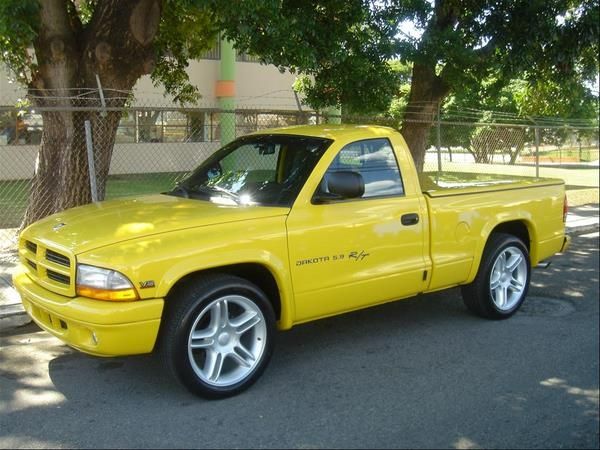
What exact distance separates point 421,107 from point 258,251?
21.9ft

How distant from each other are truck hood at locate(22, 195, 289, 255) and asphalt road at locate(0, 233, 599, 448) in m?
1.02

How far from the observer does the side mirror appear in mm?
4691

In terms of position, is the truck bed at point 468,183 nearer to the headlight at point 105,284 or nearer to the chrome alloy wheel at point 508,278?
the chrome alloy wheel at point 508,278

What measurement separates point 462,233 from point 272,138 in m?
1.86

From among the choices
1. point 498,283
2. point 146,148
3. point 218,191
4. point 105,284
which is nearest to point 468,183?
point 498,283

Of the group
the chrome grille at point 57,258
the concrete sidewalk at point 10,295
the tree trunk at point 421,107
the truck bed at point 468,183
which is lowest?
the concrete sidewalk at point 10,295

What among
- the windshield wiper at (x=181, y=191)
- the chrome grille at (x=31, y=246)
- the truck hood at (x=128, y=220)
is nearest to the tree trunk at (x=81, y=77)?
the windshield wiper at (x=181, y=191)

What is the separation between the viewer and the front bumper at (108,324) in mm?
3879

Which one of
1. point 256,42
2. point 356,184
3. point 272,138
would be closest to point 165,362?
point 356,184

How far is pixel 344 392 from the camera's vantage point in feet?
14.6

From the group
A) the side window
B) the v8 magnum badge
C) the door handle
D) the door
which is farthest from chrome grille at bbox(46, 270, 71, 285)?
the door handle

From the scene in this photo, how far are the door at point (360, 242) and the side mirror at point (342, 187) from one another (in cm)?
5

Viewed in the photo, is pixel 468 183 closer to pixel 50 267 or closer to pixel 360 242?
pixel 360 242

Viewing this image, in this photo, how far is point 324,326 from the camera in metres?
5.93
